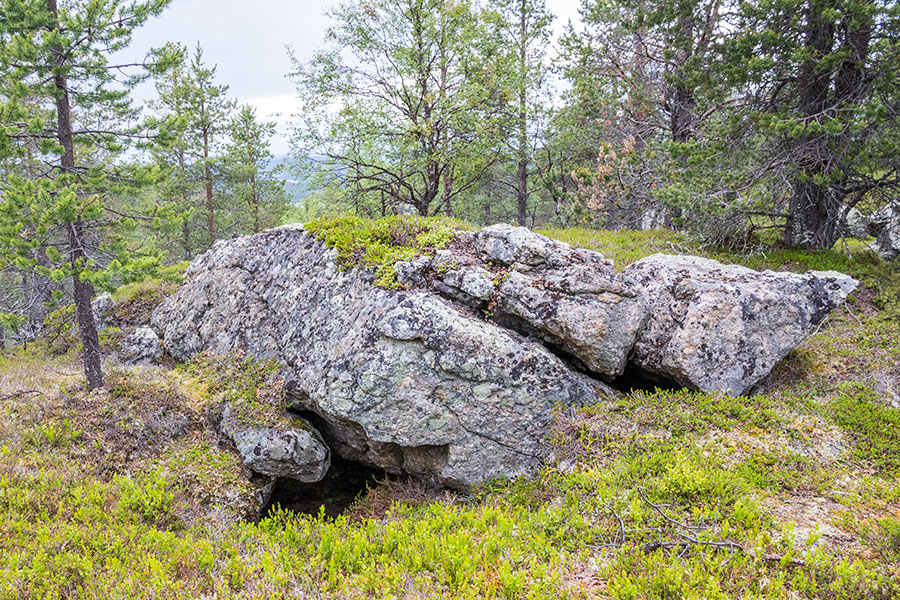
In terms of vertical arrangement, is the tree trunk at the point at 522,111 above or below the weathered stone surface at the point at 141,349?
above

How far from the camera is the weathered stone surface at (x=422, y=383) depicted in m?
7.31

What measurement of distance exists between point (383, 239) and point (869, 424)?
9123 millimetres

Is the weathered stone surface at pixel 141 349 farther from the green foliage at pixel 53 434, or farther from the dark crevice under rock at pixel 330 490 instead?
the dark crevice under rock at pixel 330 490

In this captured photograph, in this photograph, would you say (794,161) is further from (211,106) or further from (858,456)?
(211,106)

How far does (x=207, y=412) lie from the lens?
8.70m

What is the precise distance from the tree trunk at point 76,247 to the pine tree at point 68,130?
0.05 feet

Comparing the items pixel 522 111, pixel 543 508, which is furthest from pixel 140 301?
pixel 522 111

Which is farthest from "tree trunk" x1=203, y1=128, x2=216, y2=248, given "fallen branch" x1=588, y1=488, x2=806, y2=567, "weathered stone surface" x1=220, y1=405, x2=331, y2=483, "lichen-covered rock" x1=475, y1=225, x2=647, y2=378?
"fallen branch" x1=588, y1=488, x2=806, y2=567

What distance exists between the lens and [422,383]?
746cm

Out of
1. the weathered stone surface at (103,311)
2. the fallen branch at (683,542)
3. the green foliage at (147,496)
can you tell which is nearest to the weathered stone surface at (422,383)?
the fallen branch at (683,542)

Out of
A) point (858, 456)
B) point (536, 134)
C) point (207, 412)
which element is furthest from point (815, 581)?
point (536, 134)

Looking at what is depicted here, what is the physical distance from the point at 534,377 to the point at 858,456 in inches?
184

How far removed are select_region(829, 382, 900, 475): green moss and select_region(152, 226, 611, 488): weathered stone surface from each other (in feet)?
12.1

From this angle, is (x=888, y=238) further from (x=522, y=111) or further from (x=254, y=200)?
(x=254, y=200)
